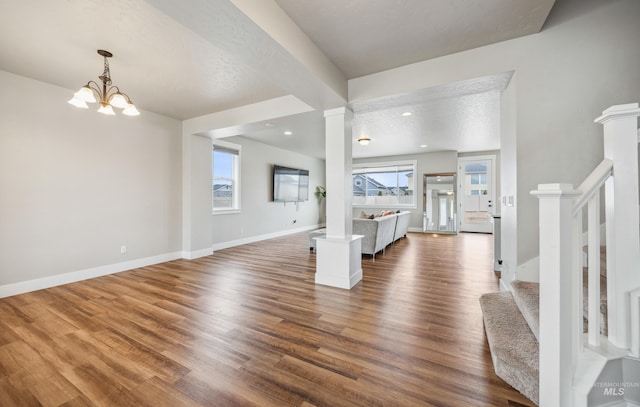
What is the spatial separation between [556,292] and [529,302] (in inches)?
34.0

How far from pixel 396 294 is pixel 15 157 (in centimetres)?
477

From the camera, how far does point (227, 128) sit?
164 inches

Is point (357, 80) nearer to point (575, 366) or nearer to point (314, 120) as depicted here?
point (314, 120)

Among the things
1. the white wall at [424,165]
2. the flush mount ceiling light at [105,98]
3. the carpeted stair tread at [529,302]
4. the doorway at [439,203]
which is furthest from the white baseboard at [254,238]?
the carpeted stair tread at [529,302]

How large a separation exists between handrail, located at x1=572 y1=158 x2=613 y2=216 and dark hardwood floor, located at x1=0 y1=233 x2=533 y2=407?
109 centimetres

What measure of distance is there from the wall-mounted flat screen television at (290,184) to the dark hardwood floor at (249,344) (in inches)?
149

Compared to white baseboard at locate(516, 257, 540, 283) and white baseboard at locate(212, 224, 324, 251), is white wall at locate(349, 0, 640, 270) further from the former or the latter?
white baseboard at locate(212, 224, 324, 251)

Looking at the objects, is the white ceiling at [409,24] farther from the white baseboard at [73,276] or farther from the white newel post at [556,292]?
the white baseboard at [73,276]

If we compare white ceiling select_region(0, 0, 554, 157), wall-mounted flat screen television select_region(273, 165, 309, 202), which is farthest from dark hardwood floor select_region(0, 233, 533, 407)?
wall-mounted flat screen television select_region(273, 165, 309, 202)

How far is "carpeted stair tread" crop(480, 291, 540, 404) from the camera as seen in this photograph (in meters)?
1.31

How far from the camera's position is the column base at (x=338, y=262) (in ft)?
9.89

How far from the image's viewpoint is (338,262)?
10.1 ft

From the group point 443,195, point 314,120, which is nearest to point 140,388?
point 314,120

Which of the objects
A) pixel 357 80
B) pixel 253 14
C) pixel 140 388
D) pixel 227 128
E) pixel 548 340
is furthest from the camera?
pixel 227 128
